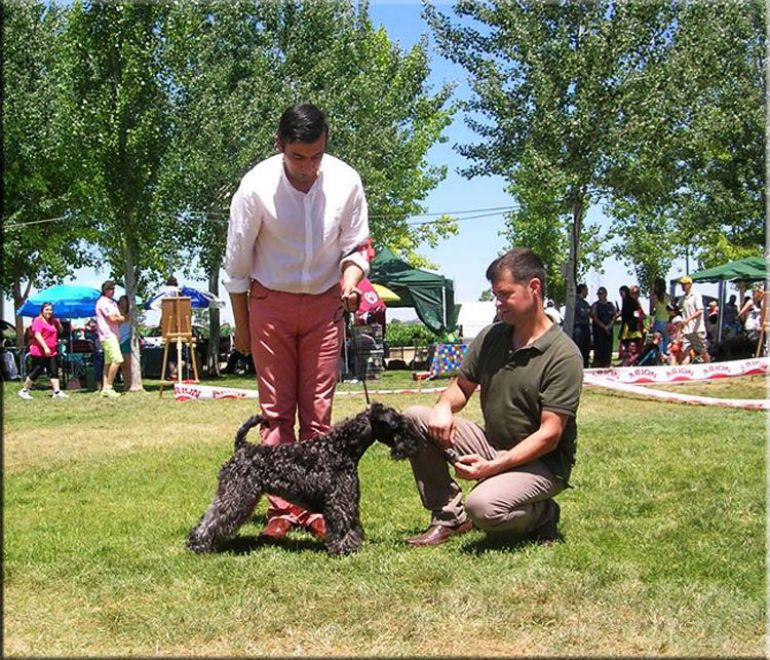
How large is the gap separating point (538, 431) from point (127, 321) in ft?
40.5

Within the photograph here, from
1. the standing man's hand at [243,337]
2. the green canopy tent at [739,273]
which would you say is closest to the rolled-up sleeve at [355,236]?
the standing man's hand at [243,337]

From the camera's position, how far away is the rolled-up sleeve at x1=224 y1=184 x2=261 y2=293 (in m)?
3.92

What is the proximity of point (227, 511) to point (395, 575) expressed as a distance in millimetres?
799

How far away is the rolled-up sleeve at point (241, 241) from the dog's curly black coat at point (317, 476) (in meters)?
0.79

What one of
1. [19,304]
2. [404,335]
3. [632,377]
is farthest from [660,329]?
[404,335]

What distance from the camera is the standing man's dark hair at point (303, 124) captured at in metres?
3.63

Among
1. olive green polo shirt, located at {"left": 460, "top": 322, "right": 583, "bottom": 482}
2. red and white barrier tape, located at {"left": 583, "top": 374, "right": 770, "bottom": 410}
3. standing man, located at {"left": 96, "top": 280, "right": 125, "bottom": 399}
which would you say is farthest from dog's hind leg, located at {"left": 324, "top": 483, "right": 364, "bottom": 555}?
standing man, located at {"left": 96, "top": 280, "right": 125, "bottom": 399}

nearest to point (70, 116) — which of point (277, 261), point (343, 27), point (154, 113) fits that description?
point (154, 113)

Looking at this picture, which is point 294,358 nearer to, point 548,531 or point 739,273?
point 548,531

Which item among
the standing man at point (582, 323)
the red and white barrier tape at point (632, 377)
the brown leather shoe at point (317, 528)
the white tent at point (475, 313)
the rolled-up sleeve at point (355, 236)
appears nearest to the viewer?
the rolled-up sleeve at point (355, 236)

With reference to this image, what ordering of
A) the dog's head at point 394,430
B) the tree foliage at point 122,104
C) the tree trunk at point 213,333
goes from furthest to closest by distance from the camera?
the tree trunk at point 213,333, the tree foliage at point 122,104, the dog's head at point 394,430

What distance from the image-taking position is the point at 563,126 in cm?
1877

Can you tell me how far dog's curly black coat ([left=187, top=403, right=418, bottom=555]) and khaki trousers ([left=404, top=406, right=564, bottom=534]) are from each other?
25 centimetres

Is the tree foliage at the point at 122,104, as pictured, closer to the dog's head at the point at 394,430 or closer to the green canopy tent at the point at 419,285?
the green canopy tent at the point at 419,285
